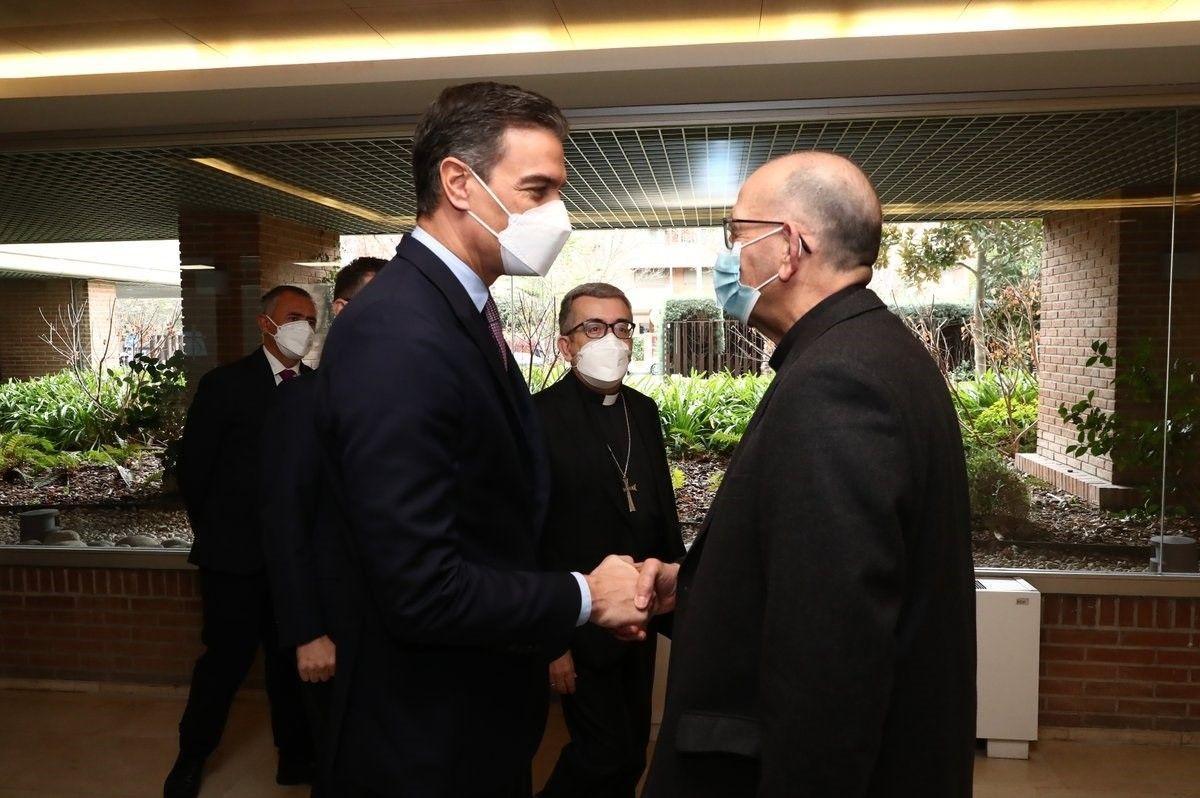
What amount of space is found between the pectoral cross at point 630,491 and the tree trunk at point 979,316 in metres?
2.12

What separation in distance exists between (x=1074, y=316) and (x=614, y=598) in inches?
136

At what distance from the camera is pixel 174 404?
480cm

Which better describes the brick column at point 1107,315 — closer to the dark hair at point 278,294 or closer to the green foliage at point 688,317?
the green foliage at point 688,317

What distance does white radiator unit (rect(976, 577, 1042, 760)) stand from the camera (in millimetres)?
3908

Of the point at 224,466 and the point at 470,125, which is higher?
the point at 470,125

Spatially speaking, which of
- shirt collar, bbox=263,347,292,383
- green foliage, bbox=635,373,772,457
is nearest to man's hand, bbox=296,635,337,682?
shirt collar, bbox=263,347,292,383

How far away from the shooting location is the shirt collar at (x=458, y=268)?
5.52 ft

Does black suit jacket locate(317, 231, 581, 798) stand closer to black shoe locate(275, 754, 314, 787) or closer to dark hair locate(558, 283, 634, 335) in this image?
dark hair locate(558, 283, 634, 335)

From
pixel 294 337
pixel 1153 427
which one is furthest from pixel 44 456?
pixel 1153 427

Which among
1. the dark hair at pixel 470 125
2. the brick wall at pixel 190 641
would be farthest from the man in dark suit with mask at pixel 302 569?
the brick wall at pixel 190 641

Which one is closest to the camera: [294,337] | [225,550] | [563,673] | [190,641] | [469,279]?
[469,279]

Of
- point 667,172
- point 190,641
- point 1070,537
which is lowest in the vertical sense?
point 190,641

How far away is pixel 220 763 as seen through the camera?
13.1ft

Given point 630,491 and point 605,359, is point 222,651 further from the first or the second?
point 605,359
